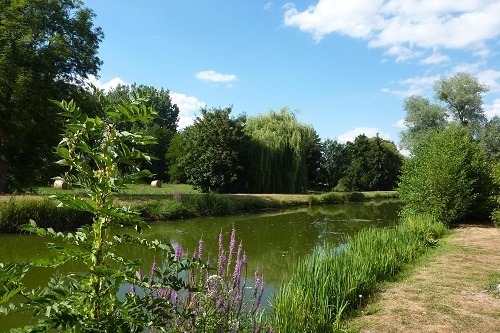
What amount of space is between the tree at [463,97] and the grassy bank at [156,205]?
12.8 m

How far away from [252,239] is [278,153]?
17.4 metres

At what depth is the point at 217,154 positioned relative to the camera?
1066 inches

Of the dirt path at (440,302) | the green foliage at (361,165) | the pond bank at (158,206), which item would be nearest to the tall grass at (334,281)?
the dirt path at (440,302)

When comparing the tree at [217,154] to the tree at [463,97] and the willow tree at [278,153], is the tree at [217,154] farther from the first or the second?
the tree at [463,97]

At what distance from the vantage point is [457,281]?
680 centimetres

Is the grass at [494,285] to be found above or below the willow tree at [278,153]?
below

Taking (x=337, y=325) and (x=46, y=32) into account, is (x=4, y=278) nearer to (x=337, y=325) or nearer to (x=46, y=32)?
(x=337, y=325)

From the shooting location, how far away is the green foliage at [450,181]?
14.6 meters

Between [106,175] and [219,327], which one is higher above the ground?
[106,175]

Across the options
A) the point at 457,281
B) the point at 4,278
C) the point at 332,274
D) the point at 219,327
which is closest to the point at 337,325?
the point at 332,274

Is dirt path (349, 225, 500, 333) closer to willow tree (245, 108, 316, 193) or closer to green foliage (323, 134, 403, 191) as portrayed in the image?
willow tree (245, 108, 316, 193)

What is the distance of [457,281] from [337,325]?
11.6 feet

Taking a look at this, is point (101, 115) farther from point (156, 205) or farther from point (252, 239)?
point (156, 205)

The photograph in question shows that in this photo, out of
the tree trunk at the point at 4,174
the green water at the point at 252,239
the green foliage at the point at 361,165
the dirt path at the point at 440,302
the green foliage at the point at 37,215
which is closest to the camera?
the dirt path at the point at 440,302
